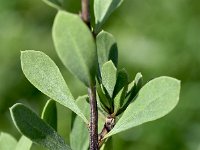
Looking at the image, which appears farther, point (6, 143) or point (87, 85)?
point (6, 143)

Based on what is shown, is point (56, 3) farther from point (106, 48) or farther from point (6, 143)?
point (6, 143)

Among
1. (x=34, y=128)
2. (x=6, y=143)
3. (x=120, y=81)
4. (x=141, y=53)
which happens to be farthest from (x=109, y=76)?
(x=141, y=53)

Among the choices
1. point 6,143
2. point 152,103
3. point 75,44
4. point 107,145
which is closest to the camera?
point 75,44

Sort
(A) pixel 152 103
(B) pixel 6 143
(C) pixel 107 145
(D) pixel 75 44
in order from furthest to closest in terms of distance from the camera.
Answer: (B) pixel 6 143, (C) pixel 107 145, (A) pixel 152 103, (D) pixel 75 44

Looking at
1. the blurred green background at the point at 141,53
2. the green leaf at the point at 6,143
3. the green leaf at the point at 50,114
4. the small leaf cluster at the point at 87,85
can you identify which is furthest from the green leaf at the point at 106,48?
the blurred green background at the point at 141,53

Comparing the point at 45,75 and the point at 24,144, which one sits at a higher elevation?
the point at 45,75

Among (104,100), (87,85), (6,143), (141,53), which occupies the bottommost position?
(141,53)

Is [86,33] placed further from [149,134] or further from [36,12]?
[36,12]
